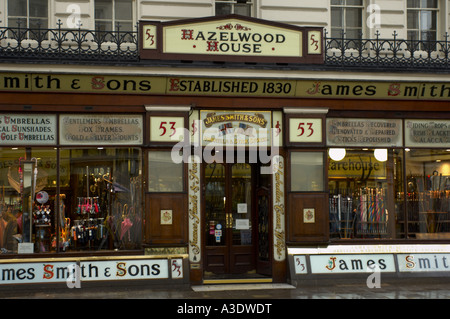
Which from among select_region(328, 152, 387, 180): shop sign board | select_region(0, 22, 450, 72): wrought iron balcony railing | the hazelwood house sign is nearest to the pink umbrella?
select_region(0, 22, 450, 72): wrought iron balcony railing

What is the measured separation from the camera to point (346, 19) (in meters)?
16.4

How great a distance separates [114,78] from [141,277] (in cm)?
437

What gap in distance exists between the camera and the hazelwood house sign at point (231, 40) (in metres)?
14.5

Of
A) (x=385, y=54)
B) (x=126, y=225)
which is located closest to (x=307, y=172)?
(x=385, y=54)

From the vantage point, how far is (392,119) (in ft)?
52.2

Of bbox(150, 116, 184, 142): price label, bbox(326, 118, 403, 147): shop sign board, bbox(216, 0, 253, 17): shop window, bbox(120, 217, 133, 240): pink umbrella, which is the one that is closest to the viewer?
bbox(150, 116, 184, 142): price label

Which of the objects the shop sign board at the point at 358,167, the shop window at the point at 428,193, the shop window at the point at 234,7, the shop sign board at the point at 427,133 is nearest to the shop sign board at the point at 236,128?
the shop sign board at the point at 358,167

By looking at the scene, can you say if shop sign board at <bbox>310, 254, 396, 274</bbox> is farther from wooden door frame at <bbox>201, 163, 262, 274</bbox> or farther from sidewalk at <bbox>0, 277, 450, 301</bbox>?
wooden door frame at <bbox>201, 163, 262, 274</bbox>

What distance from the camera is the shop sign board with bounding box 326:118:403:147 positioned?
1563cm

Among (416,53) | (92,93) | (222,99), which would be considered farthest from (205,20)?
(416,53)

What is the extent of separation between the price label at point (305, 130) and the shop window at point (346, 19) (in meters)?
2.42

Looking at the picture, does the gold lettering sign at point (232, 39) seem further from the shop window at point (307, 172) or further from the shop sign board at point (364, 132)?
the shop window at point (307, 172)

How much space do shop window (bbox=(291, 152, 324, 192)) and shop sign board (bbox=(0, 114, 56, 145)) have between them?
17.9ft

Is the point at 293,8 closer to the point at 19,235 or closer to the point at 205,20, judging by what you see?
the point at 205,20
